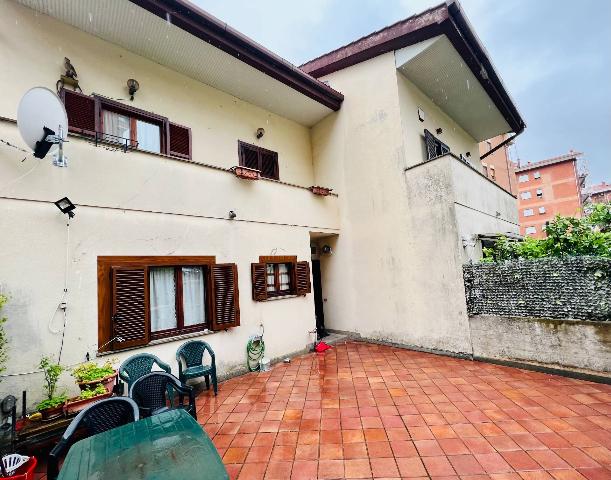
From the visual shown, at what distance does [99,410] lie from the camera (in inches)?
115

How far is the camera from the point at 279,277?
780 cm

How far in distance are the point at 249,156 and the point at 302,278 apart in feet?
12.7

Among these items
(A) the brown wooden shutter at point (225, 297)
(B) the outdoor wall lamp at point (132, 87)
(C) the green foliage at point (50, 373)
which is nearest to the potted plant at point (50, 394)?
(C) the green foliage at point (50, 373)

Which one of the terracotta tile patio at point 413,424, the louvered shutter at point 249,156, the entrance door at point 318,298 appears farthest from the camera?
the entrance door at point 318,298

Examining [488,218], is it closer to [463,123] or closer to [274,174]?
[463,123]

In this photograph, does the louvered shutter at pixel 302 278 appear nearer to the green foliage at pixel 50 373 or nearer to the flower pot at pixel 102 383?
the flower pot at pixel 102 383

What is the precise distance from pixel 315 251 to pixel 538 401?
6.68 metres

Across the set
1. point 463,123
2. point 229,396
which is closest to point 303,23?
point 463,123

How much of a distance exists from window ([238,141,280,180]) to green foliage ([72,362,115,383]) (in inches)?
228

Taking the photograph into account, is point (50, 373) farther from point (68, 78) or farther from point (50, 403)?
point (68, 78)

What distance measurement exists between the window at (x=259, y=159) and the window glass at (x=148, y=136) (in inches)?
85.6

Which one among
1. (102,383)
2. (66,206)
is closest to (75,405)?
(102,383)

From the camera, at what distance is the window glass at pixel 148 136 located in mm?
6500

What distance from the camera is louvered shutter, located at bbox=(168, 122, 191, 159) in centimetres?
686
